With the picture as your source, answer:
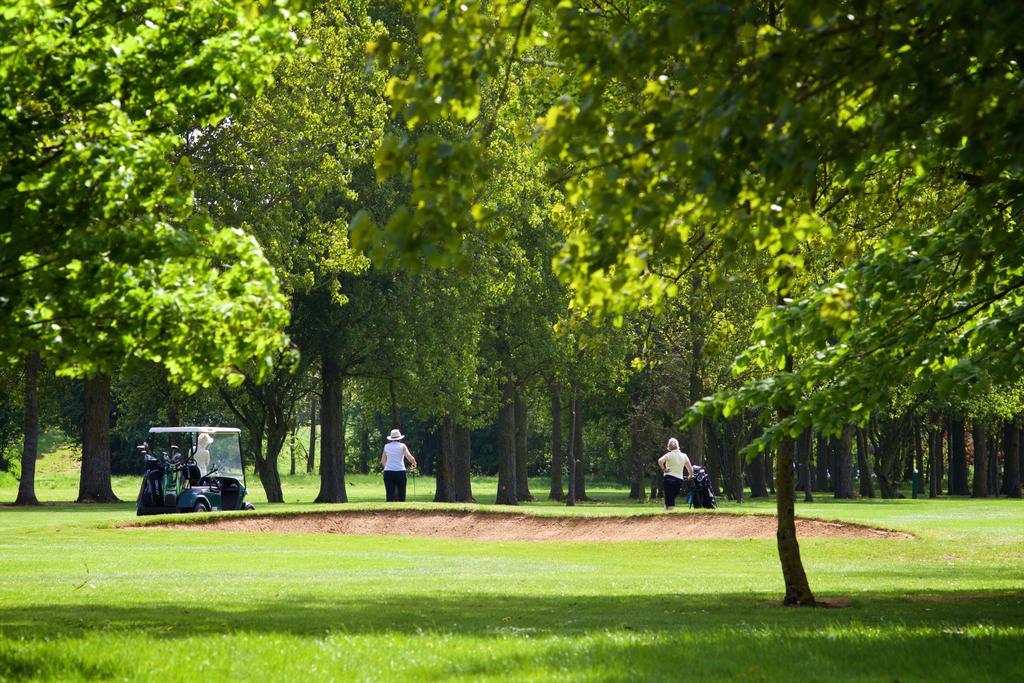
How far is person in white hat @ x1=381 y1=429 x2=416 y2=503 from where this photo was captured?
3438cm

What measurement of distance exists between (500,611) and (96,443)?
32055 mm

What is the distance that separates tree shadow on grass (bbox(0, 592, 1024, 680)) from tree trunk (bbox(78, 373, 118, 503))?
28.3m

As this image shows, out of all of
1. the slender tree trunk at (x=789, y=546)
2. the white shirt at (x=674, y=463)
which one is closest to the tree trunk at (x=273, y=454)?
the white shirt at (x=674, y=463)

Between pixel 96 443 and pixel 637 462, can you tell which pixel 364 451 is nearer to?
pixel 637 462

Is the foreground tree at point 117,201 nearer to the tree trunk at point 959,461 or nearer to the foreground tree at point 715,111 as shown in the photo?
the foreground tree at point 715,111

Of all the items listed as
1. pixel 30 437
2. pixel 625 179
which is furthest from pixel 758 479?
pixel 625 179

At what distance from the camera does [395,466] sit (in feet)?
115

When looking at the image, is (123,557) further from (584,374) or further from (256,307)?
(584,374)

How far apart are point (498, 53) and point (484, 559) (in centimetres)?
1799

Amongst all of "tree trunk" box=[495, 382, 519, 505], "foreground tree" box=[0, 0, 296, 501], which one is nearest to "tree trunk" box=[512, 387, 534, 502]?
"tree trunk" box=[495, 382, 519, 505]

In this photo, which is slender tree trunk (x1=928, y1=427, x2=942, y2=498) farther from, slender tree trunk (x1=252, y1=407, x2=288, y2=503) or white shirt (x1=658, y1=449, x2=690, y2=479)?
white shirt (x1=658, y1=449, x2=690, y2=479)

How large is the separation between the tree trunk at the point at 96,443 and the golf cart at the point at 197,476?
7.57 meters

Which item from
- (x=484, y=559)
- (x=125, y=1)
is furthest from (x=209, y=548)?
(x=125, y=1)

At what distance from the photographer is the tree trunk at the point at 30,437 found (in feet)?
138
